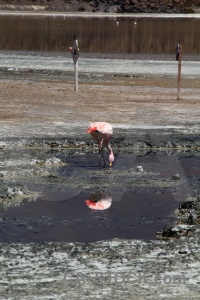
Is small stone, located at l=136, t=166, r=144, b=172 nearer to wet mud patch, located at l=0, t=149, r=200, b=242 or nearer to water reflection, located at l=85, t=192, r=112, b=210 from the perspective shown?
wet mud patch, located at l=0, t=149, r=200, b=242

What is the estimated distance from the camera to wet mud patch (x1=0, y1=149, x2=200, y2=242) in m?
13.4

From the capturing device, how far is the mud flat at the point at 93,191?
36.0 feet

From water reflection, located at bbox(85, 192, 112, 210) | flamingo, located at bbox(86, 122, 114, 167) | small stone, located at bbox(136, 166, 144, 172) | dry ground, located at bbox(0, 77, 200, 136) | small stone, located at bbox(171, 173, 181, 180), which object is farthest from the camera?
dry ground, located at bbox(0, 77, 200, 136)

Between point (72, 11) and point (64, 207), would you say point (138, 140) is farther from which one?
point (72, 11)

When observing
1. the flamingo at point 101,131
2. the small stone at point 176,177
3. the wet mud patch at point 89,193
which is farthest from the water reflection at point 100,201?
the flamingo at point 101,131

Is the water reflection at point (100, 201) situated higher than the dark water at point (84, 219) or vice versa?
the dark water at point (84, 219)

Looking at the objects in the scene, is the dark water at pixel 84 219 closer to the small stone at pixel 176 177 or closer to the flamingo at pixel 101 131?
the small stone at pixel 176 177

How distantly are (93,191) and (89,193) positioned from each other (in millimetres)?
156

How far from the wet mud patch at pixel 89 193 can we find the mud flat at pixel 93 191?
2cm

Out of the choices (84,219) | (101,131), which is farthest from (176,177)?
(84,219)

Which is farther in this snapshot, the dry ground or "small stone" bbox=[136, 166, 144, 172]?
the dry ground

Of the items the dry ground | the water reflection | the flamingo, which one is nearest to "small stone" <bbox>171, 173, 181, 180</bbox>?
the flamingo

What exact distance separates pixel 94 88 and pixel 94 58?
17466 mm

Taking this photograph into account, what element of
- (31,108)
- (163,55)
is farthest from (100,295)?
(163,55)
